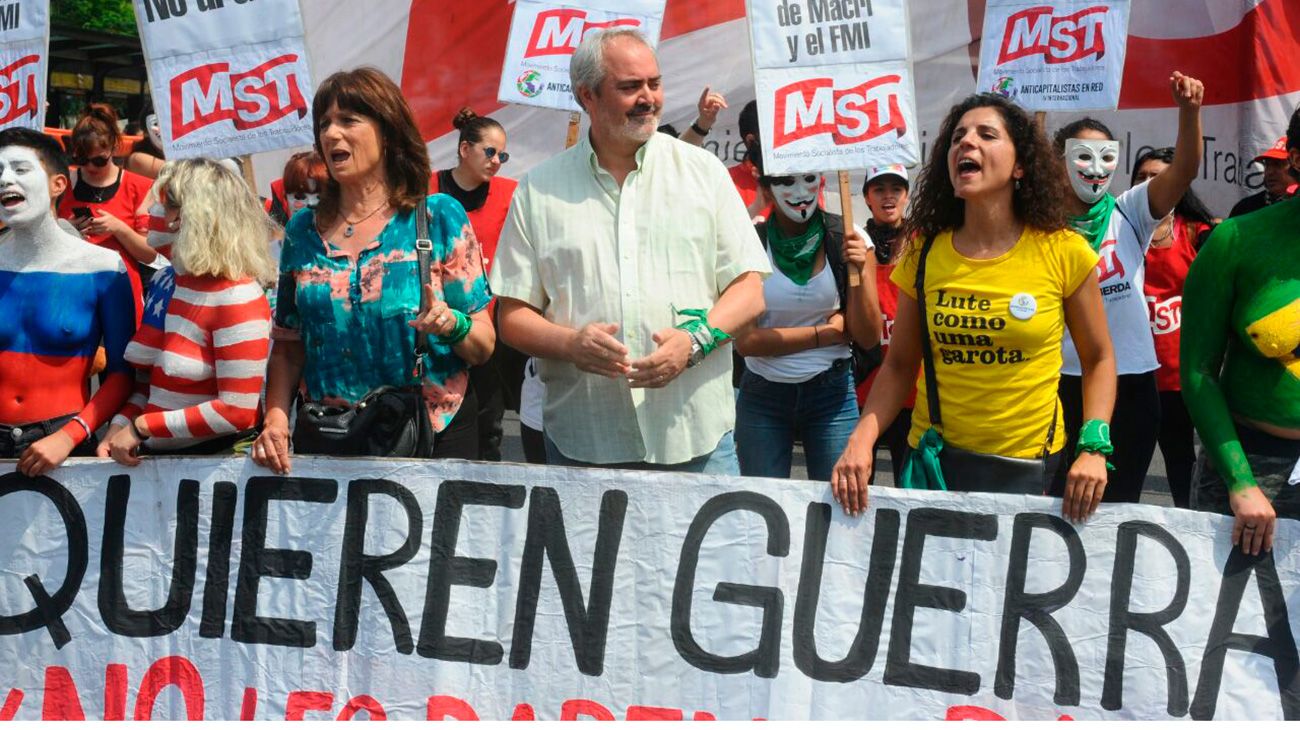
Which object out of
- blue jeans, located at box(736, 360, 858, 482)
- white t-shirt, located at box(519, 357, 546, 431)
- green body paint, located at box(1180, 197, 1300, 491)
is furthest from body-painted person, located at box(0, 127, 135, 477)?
green body paint, located at box(1180, 197, 1300, 491)

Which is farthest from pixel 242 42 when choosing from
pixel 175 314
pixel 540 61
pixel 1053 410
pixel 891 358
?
pixel 1053 410

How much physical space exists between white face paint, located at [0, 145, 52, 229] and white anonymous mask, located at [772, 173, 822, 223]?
229cm

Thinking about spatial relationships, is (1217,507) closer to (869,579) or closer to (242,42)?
(869,579)

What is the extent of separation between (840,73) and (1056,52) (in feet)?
4.67

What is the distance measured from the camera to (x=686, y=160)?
3.64 metres

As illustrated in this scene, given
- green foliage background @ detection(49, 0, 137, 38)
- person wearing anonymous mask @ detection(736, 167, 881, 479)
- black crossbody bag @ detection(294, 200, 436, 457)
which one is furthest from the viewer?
green foliage background @ detection(49, 0, 137, 38)

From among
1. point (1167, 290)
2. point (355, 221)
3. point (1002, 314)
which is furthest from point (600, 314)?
point (1167, 290)

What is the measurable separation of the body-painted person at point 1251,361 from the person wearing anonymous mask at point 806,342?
1370 millimetres

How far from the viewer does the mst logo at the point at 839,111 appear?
480 centimetres

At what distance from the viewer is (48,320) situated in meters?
3.90

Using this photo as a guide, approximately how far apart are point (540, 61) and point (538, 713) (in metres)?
→ 3.46

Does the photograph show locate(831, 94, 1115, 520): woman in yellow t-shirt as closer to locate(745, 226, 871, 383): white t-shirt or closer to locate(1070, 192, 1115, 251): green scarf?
locate(745, 226, 871, 383): white t-shirt

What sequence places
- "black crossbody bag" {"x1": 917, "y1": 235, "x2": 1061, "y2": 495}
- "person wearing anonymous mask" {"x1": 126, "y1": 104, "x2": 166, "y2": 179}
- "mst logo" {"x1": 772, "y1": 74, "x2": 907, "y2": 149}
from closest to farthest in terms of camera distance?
"black crossbody bag" {"x1": 917, "y1": 235, "x2": 1061, "y2": 495}, "mst logo" {"x1": 772, "y1": 74, "x2": 907, "y2": 149}, "person wearing anonymous mask" {"x1": 126, "y1": 104, "x2": 166, "y2": 179}

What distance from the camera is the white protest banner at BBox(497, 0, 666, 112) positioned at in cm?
608
